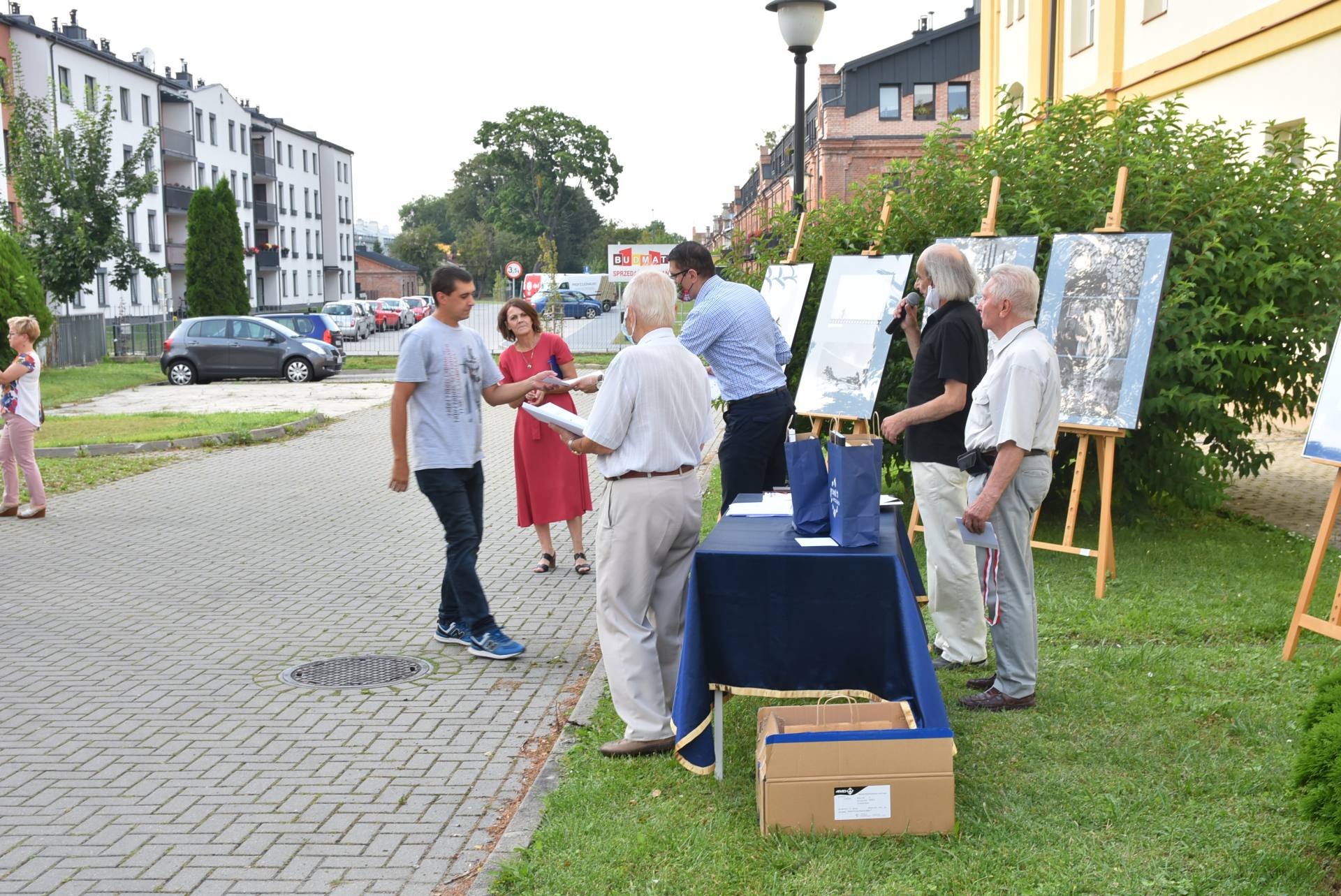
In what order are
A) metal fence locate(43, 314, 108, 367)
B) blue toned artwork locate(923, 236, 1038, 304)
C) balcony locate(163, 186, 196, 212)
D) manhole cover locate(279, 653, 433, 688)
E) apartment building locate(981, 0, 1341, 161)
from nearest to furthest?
manhole cover locate(279, 653, 433, 688) → blue toned artwork locate(923, 236, 1038, 304) → apartment building locate(981, 0, 1341, 161) → metal fence locate(43, 314, 108, 367) → balcony locate(163, 186, 196, 212)

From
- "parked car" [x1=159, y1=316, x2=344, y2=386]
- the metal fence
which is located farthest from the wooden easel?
the metal fence

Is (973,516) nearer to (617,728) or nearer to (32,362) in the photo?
(617,728)

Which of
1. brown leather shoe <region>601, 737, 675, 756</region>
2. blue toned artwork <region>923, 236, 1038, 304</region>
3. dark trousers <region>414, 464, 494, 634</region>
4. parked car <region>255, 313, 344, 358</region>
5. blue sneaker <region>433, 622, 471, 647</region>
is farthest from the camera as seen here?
parked car <region>255, 313, 344, 358</region>

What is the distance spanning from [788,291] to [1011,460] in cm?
530

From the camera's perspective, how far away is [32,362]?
37.9 feet

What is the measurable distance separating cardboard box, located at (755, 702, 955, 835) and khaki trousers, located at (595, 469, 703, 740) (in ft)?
2.94

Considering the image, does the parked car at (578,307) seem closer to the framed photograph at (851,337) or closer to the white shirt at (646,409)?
the framed photograph at (851,337)

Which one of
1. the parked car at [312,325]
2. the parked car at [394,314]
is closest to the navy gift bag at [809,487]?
the parked car at [312,325]

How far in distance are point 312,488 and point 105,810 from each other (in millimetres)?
9417

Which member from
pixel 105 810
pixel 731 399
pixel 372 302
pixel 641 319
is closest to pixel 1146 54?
pixel 731 399

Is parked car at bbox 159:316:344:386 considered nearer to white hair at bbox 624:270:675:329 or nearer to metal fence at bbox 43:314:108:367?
metal fence at bbox 43:314:108:367

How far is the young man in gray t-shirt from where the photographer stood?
6.66 metres

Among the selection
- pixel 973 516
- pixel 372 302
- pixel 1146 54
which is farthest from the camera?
pixel 372 302

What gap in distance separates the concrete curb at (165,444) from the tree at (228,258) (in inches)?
972
